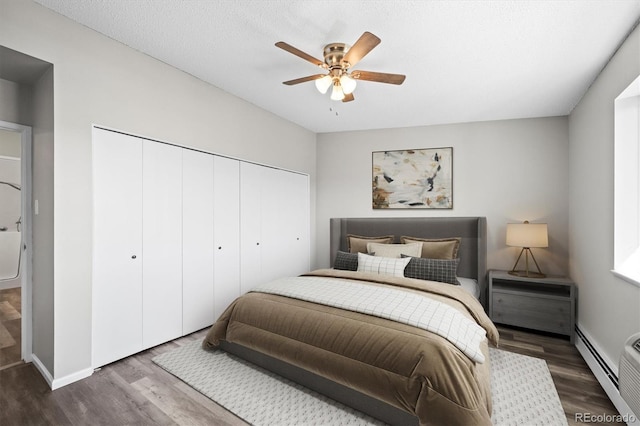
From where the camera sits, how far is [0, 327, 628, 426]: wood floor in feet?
6.06

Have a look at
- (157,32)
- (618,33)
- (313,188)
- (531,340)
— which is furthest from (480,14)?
(313,188)

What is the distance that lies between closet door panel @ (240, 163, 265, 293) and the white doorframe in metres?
1.82

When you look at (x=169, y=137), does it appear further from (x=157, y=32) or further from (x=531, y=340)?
(x=531, y=340)

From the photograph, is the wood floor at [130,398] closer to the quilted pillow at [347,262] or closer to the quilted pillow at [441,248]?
the quilted pillow at [441,248]

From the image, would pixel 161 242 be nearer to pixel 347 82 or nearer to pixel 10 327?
pixel 10 327

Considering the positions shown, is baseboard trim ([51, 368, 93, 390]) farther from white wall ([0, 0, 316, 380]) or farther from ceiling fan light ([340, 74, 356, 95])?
ceiling fan light ([340, 74, 356, 95])

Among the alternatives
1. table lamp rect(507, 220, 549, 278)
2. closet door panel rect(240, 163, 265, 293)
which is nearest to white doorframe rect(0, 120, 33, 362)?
closet door panel rect(240, 163, 265, 293)

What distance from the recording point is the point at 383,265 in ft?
11.0

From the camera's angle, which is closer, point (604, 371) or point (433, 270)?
point (604, 371)

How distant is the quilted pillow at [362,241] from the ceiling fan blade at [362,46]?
244 centimetres

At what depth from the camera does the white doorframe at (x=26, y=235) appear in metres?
2.43

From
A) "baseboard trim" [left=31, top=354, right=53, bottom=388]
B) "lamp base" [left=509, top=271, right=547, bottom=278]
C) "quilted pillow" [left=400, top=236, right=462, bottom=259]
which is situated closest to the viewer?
"baseboard trim" [left=31, top=354, right=53, bottom=388]

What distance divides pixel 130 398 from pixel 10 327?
214 centimetres

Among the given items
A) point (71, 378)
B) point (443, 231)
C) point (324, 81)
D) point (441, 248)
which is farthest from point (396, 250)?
point (71, 378)
